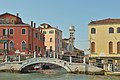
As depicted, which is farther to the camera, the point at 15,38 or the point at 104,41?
the point at 15,38

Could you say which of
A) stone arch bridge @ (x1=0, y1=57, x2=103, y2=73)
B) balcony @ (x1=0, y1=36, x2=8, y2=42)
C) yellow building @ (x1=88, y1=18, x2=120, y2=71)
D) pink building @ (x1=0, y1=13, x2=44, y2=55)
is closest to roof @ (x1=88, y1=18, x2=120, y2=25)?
yellow building @ (x1=88, y1=18, x2=120, y2=71)

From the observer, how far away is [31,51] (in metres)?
48.5

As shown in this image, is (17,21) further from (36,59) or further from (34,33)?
(36,59)

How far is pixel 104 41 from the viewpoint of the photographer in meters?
40.4

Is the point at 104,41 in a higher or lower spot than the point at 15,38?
lower

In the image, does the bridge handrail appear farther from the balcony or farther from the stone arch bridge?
the balcony

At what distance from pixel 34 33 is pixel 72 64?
14.6m

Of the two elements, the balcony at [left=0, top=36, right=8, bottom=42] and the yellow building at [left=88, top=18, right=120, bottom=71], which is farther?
the balcony at [left=0, top=36, right=8, bottom=42]

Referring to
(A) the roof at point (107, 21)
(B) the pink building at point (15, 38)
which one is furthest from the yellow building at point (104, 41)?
(B) the pink building at point (15, 38)

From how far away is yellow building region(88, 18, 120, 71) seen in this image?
131ft

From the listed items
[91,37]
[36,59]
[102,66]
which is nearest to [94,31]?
[91,37]

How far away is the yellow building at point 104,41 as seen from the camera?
4000 cm

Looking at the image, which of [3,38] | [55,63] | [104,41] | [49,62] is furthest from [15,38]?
[104,41]

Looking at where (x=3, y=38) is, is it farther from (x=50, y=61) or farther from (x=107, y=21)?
(x=107, y=21)
